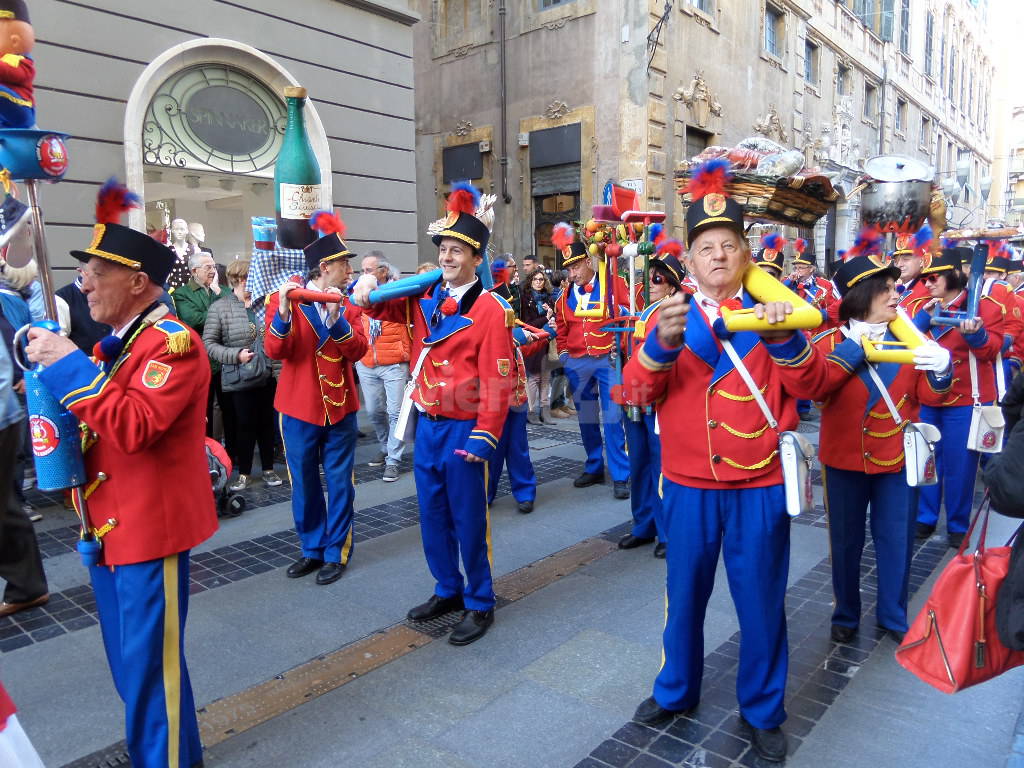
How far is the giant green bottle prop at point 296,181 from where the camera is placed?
4.24 meters

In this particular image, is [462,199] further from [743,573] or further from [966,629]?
[966,629]

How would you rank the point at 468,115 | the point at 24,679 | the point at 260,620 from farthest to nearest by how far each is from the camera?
the point at 468,115 < the point at 260,620 < the point at 24,679

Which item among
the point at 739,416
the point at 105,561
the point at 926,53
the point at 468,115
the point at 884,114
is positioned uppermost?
the point at 926,53

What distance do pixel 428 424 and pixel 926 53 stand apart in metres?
35.2

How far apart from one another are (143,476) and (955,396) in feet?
17.5

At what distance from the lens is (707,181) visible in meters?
2.76

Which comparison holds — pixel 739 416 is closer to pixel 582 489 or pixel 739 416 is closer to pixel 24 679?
pixel 24 679

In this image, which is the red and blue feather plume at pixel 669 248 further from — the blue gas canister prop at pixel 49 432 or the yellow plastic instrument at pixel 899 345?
the blue gas canister prop at pixel 49 432

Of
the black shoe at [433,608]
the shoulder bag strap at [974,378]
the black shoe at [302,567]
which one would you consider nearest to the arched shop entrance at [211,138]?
the black shoe at [302,567]

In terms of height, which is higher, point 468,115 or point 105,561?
point 468,115

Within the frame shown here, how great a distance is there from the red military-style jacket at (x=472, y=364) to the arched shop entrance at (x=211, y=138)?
5.53 meters

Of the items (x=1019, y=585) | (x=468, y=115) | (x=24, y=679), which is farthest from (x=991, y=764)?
(x=468, y=115)

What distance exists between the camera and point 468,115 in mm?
17078

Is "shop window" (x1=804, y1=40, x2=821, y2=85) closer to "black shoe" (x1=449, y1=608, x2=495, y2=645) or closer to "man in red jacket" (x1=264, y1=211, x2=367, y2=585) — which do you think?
A: "man in red jacket" (x1=264, y1=211, x2=367, y2=585)
